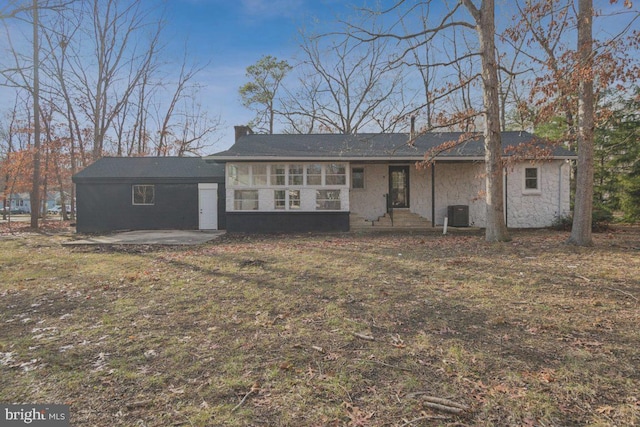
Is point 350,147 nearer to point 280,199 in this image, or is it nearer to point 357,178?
point 357,178

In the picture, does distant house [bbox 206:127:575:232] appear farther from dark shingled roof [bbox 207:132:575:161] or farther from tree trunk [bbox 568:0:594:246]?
tree trunk [bbox 568:0:594:246]

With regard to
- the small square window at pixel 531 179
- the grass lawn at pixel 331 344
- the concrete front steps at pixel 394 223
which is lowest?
the grass lawn at pixel 331 344

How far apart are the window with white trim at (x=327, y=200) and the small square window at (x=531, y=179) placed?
312 inches

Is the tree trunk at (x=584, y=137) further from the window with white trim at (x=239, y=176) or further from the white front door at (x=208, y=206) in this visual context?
the white front door at (x=208, y=206)

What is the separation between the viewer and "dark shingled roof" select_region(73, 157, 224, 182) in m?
15.7

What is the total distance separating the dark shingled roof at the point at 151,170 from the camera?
1573 centimetres

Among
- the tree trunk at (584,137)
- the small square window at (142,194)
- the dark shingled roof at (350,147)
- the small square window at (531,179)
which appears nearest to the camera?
the tree trunk at (584,137)

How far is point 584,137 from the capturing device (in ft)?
27.8

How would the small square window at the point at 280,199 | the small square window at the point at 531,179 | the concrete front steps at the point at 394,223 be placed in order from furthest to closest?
the concrete front steps at the point at 394,223 → the small square window at the point at 531,179 → the small square window at the point at 280,199

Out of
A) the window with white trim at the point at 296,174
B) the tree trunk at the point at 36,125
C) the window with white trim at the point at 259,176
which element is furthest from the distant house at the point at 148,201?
the window with white trim at the point at 296,174

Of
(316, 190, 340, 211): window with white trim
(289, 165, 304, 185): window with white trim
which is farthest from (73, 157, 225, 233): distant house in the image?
(316, 190, 340, 211): window with white trim

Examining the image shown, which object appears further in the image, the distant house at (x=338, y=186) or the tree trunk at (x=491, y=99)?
the distant house at (x=338, y=186)

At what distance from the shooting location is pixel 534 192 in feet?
45.7

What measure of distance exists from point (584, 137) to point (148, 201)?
16.7 meters
